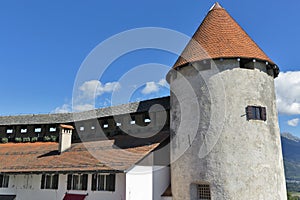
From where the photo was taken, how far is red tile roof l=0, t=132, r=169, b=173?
17058 mm

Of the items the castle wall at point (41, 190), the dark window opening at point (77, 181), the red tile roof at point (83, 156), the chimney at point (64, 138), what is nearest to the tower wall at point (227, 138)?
the red tile roof at point (83, 156)

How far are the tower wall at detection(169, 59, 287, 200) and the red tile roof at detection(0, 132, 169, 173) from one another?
260cm

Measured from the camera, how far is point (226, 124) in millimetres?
15383

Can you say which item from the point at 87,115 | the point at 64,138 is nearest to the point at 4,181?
the point at 64,138

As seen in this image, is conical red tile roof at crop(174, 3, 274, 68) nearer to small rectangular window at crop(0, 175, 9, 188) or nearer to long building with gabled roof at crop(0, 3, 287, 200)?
long building with gabled roof at crop(0, 3, 287, 200)

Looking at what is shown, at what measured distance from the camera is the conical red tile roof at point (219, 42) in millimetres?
16397

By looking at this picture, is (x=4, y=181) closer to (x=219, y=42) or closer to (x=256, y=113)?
(x=219, y=42)

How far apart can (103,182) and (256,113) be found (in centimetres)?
980

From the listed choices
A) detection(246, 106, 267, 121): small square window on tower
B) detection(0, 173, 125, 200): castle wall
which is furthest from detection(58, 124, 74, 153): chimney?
detection(246, 106, 267, 121): small square window on tower

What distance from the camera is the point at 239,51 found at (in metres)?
16.3

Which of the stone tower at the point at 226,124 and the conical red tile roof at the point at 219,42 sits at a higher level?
the conical red tile roof at the point at 219,42

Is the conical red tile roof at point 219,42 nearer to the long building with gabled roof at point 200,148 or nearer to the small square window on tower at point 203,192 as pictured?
the long building with gabled roof at point 200,148

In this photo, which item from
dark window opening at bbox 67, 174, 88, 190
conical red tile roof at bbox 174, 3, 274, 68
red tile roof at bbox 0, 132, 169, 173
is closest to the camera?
conical red tile roof at bbox 174, 3, 274, 68

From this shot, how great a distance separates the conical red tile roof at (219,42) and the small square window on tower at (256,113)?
2.90m
